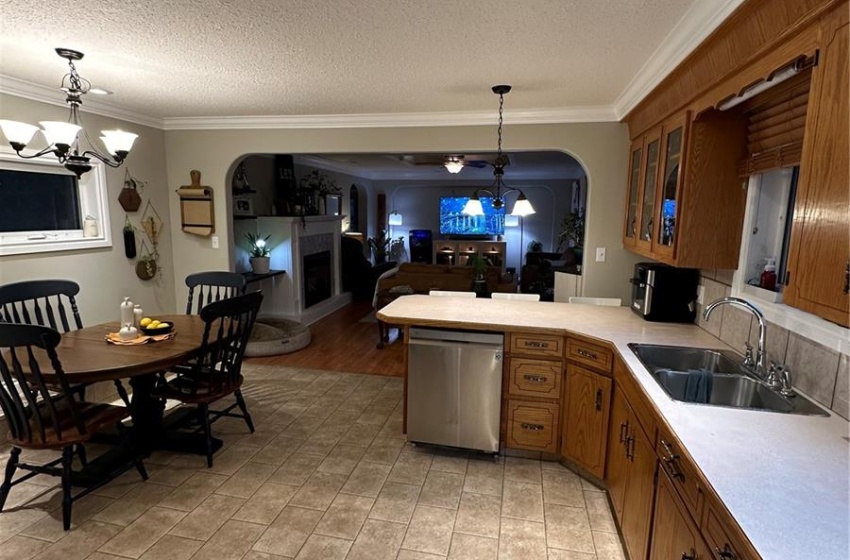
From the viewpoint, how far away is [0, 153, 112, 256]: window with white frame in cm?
312

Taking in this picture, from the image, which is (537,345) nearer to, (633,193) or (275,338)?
(633,193)

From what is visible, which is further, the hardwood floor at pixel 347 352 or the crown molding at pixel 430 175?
the crown molding at pixel 430 175

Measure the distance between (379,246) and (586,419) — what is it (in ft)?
27.3

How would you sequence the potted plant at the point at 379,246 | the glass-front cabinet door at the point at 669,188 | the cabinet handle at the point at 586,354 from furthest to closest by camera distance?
the potted plant at the point at 379,246
the cabinet handle at the point at 586,354
the glass-front cabinet door at the point at 669,188

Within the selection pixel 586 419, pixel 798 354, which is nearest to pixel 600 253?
pixel 586 419

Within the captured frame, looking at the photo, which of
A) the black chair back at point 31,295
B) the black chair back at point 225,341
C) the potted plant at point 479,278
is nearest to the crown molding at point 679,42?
the black chair back at point 225,341

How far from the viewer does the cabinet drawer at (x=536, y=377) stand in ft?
8.90

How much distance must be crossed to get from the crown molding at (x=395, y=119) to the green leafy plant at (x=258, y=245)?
1.82 meters

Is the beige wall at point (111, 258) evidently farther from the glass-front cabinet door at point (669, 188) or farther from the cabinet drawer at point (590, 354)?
the glass-front cabinet door at point (669, 188)

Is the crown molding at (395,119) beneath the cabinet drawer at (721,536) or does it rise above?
above

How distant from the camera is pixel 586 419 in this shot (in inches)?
101

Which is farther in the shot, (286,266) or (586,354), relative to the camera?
(286,266)

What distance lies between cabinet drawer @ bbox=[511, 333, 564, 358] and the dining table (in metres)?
1.88

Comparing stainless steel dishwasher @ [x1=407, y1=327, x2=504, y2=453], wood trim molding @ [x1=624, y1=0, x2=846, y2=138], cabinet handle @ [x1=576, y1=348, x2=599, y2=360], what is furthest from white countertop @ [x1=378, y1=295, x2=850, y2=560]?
wood trim molding @ [x1=624, y1=0, x2=846, y2=138]
